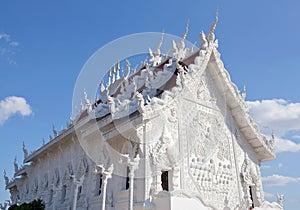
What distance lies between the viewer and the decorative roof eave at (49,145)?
38.5ft

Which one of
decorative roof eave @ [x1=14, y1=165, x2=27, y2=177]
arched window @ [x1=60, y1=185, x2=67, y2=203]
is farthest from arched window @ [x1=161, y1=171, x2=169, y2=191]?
decorative roof eave @ [x1=14, y1=165, x2=27, y2=177]

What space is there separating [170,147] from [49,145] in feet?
23.8

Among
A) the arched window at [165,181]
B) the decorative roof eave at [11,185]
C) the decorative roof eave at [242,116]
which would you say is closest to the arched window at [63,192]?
the arched window at [165,181]

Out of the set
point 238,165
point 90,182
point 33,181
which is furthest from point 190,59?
point 33,181

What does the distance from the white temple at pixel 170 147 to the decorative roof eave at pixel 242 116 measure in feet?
0.12

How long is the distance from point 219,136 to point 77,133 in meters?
5.25

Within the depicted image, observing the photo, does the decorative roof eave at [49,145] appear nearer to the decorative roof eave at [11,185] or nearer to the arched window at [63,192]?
the arched window at [63,192]

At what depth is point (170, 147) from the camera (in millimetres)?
8195

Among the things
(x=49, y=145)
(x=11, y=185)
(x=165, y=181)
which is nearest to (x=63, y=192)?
(x=49, y=145)

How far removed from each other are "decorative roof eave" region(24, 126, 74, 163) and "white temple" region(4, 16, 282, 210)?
0.15ft

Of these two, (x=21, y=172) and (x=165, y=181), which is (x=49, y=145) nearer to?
(x=21, y=172)

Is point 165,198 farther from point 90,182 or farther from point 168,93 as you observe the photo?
point 90,182

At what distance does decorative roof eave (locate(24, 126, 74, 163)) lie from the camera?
11742 millimetres

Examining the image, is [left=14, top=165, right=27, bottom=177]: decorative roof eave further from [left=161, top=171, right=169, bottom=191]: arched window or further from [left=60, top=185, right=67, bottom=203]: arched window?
[left=161, top=171, right=169, bottom=191]: arched window
